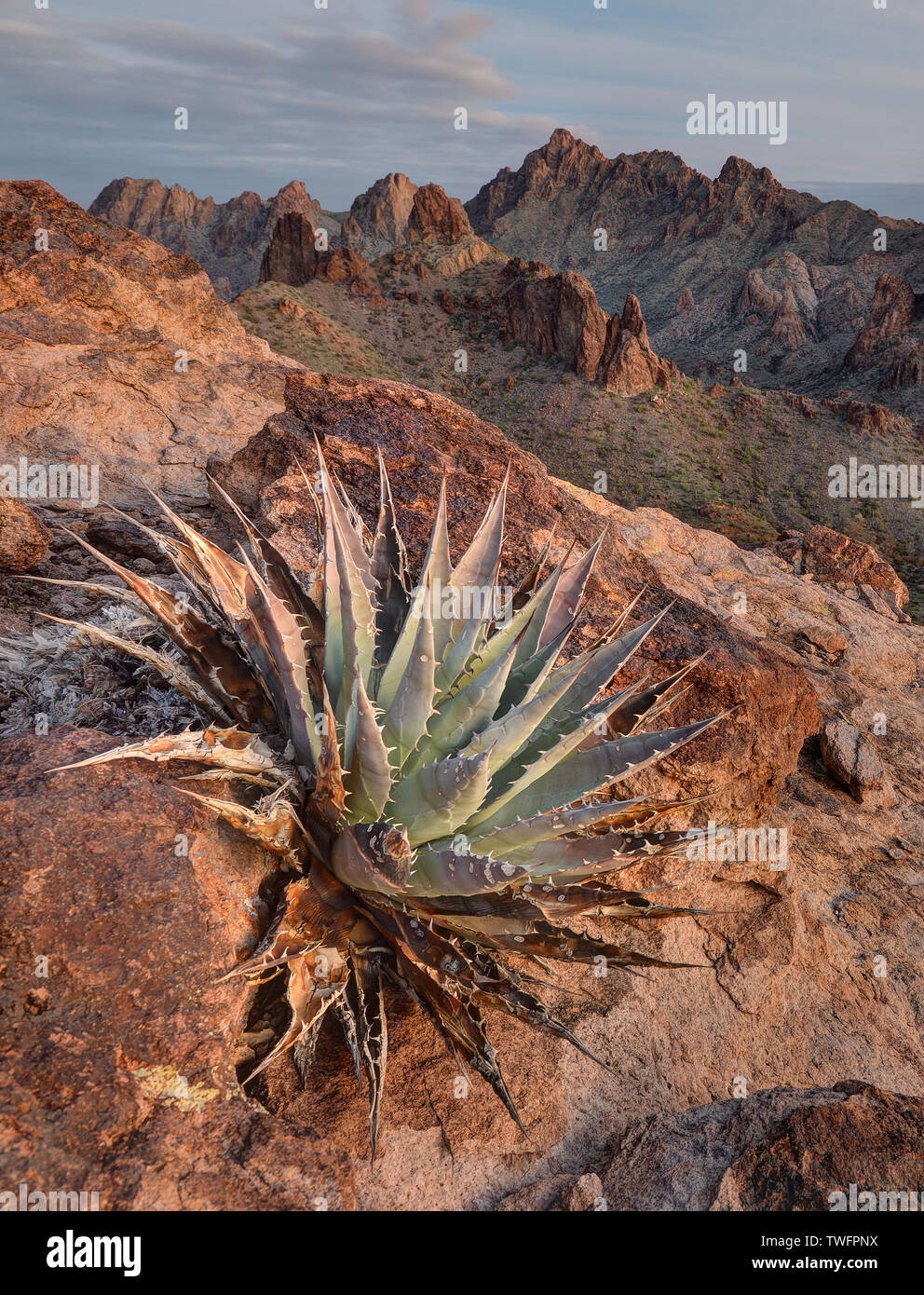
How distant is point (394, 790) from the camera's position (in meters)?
2.25

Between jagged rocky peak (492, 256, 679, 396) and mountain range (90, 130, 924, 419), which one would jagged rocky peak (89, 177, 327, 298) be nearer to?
mountain range (90, 130, 924, 419)

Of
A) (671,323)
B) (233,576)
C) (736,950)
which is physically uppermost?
(671,323)

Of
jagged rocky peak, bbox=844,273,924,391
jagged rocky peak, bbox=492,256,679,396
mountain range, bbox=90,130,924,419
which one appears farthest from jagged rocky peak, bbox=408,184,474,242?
jagged rocky peak, bbox=844,273,924,391

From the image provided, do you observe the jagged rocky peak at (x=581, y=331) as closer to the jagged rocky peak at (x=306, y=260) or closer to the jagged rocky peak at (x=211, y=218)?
the jagged rocky peak at (x=306, y=260)

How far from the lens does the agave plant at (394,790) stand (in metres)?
1.96

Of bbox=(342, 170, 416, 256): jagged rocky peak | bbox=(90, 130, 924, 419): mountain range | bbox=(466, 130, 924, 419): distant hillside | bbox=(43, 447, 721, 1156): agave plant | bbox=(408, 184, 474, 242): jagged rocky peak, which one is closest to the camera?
bbox=(43, 447, 721, 1156): agave plant

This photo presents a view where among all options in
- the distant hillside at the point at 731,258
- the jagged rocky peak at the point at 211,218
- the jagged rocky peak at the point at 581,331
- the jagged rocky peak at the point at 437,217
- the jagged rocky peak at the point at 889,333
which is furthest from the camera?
the jagged rocky peak at the point at 211,218

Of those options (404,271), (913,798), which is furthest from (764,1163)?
(404,271)

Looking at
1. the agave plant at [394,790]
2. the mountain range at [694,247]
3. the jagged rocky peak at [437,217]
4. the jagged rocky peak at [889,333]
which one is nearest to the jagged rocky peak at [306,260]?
the jagged rocky peak at [437,217]

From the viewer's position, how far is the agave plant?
196 centimetres

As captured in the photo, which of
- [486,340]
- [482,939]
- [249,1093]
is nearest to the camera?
[249,1093]

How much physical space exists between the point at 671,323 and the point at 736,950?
78449mm

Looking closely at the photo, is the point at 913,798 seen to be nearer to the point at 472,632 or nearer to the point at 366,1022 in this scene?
the point at 472,632

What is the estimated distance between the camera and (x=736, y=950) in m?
3.05
